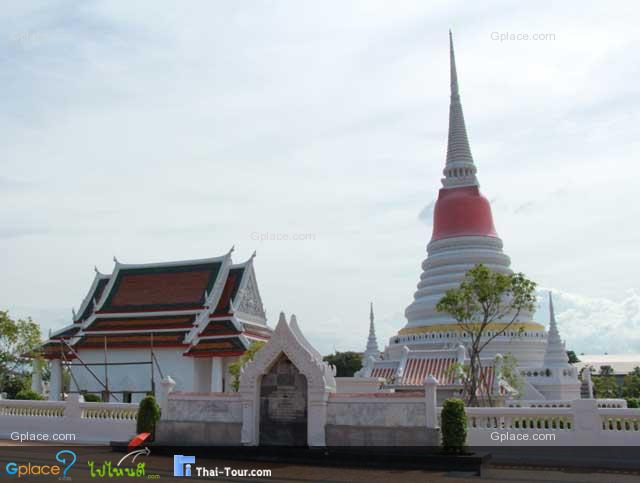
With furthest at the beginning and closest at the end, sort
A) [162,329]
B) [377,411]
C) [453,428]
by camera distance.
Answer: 1. [162,329]
2. [377,411]
3. [453,428]

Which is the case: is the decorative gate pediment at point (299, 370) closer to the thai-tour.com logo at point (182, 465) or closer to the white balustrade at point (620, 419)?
the thai-tour.com logo at point (182, 465)

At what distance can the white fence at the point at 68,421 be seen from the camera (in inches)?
778

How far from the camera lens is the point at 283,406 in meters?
15.7

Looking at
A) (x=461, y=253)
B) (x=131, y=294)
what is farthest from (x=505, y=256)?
(x=131, y=294)

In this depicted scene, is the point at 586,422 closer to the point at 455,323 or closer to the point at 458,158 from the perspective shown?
the point at 455,323

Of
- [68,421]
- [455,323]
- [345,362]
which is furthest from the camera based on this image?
[345,362]

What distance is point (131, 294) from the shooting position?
136 ft

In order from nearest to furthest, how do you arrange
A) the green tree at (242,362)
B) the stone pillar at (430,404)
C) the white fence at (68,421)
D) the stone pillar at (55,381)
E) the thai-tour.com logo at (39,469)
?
1. the thai-tour.com logo at (39,469)
2. the stone pillar at (430,404)
3. the white fence at (68,421)
4. the green tree at (242,362)
5. the stone pillar at (55,381)

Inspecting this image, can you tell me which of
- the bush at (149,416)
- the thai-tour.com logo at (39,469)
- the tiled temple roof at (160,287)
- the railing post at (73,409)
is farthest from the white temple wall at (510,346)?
the thai-tour.com logo at (39,469)

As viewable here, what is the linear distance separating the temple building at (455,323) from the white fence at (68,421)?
16.0m

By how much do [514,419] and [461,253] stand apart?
2342cm

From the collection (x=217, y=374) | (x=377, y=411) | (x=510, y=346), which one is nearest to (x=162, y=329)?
(x=217, y=374)

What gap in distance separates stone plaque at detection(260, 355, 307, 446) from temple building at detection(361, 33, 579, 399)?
16638 mm

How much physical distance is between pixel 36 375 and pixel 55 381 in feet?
4.44
